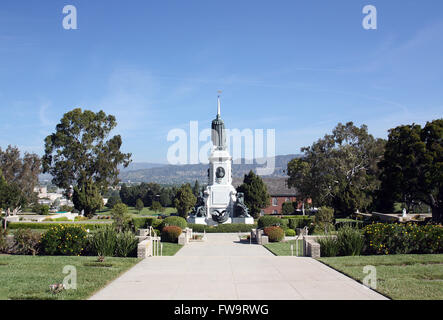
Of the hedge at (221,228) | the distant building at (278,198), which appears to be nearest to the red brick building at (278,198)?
Result: the distant building at (278,198)

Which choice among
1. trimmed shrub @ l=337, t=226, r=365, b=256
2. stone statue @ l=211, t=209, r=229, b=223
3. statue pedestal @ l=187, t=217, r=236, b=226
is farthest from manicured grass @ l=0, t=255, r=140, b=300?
stone statue @ l=211, t=209, r=229, b=223

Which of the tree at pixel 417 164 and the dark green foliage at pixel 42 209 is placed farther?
the dark green foliage at pixel 42 209

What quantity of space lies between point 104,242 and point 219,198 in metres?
27.5

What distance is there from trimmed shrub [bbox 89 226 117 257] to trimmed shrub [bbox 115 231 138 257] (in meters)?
0.19

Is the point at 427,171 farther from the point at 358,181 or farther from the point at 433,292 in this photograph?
the point at 433,292

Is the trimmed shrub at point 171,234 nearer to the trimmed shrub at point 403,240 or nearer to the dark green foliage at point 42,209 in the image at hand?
the trimmed shrub at point 403,240

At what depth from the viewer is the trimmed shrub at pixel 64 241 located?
17.1 meters

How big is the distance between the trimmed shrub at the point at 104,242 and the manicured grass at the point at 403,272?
28.9 ft

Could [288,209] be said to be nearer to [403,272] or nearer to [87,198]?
[87,198]

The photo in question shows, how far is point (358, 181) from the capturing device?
161 feet

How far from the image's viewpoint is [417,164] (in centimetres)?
3575
